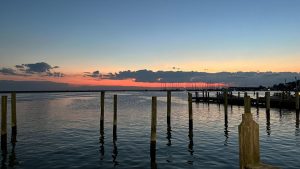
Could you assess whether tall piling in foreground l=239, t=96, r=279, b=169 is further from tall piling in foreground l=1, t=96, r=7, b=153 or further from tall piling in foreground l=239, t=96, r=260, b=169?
tall piling in foreground l=1, t=96, r=7, b=153

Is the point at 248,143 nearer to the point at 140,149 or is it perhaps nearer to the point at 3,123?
the point at 140,149

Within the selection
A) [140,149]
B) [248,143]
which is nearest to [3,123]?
[140,149]

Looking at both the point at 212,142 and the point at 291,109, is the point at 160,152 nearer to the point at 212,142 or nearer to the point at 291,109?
the point at 212,142

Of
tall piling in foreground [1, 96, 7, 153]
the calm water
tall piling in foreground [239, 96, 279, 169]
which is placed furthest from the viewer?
tall piling in foreground [1, 96, 7, 153]

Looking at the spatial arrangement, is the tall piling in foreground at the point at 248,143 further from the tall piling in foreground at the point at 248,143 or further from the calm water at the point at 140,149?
the calm water at the point at 140,149

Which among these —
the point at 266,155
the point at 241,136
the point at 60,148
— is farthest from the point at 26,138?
the point at 241,136

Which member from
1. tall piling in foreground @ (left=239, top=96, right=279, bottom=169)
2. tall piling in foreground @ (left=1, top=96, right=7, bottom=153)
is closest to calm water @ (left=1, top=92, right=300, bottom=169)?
tall piling in foreground @ (left=1, top=96, right=7, bottom=153)

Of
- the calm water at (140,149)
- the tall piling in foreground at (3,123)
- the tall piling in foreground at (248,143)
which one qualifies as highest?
the tall piling in foreground at (248,143)

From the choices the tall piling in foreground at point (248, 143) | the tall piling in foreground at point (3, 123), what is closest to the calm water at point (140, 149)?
the tall piling in foreground at point (3, 123)

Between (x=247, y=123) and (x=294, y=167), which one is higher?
(x=247, y=123)

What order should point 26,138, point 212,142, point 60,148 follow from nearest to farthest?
point 60,148 → point 212,142 → point 26,138

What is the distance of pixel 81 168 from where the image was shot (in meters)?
15.2

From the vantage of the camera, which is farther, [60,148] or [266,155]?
[60,148]

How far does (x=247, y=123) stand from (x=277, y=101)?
159ft
